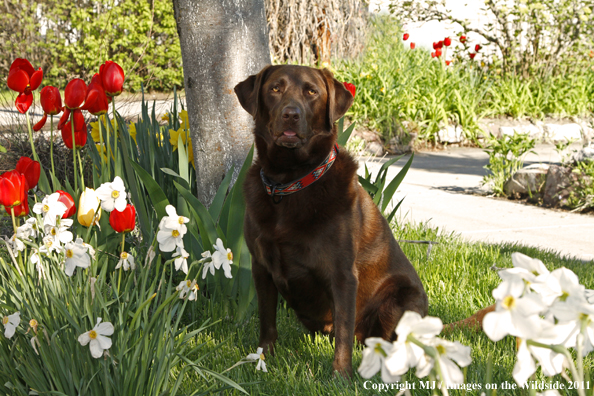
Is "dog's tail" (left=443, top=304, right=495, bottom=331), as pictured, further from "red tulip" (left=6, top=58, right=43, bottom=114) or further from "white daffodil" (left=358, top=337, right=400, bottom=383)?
"red tulip" (left=6, top=58, right=43, bottom=114)

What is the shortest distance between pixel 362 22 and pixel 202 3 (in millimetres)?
9744

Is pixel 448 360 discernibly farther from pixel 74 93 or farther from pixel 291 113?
pixel 74 93

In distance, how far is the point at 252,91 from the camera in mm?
2684

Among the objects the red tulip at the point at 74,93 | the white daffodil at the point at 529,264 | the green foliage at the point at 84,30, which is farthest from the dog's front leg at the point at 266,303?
the green foliage at the point at 84,30

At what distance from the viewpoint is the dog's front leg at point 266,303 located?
253 cm

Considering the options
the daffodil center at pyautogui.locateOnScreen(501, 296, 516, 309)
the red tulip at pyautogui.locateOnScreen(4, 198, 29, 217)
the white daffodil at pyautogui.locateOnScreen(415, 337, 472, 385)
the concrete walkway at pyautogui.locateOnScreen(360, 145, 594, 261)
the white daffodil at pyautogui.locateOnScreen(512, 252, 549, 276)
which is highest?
the white daffodil at pyautogui.locateOnScreen(512, 252, 549, 276)

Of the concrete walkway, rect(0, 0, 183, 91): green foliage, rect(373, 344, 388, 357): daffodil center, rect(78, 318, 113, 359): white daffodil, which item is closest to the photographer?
rect(373, 344, 388, 357): daffodil center

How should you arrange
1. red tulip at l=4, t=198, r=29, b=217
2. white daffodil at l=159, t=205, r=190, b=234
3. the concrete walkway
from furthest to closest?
the concrete walkway, red tulip at l=4, t=198, r=29, b=217, white daffodil at l=159, t=205, r=190, b=234

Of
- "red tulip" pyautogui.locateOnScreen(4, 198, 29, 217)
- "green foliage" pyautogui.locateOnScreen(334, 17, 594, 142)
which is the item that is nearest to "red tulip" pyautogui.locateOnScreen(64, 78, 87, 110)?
"red tulip" pyautogui.locateOnScreen(4, 198, 29, 217)

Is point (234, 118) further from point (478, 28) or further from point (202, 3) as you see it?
point (478, 28)

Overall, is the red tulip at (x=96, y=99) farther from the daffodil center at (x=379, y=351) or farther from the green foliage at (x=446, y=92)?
the green foliage at (x=446, y=92)

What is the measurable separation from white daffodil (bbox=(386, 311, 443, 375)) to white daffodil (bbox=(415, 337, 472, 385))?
17mm

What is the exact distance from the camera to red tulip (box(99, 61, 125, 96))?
2.62m

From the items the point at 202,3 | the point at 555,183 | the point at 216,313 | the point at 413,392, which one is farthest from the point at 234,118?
the point at 555,183
